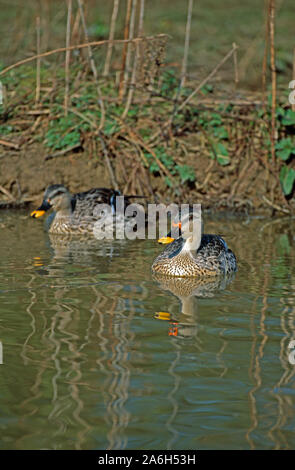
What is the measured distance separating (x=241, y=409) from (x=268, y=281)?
3.44 metres

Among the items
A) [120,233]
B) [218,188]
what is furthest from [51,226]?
[218,188]

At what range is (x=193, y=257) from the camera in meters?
8.73

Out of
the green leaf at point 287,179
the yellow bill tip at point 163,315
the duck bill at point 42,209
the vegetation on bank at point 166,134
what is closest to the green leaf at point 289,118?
the vegetation on bank at point 166,134

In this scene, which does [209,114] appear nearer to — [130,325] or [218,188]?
[218,188]

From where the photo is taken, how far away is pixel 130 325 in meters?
6.41

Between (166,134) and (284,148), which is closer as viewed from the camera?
(284,148)

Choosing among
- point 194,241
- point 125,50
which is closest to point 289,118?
point 125,50

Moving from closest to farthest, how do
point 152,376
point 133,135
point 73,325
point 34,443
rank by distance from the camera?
point 34,443
point 152,376
point 73,325
point 133,135

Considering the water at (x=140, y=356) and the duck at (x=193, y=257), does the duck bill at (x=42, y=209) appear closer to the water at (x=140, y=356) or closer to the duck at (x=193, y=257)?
the water at (x=140, y=356)

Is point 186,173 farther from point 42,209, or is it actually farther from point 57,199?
point 42,209

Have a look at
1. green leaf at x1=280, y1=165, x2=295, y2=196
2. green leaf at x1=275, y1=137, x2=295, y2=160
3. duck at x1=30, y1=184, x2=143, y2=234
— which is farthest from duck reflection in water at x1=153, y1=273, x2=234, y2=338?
green leaf at x1=275, y1=137, x2=295, y2=160

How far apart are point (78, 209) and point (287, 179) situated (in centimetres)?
321

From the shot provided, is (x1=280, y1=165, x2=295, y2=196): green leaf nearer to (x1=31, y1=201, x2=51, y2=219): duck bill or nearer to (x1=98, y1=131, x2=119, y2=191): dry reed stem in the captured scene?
(x1=98, y1=131, x2=119, y2=191): dry reed stem

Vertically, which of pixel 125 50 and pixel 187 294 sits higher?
pixel 125 50
